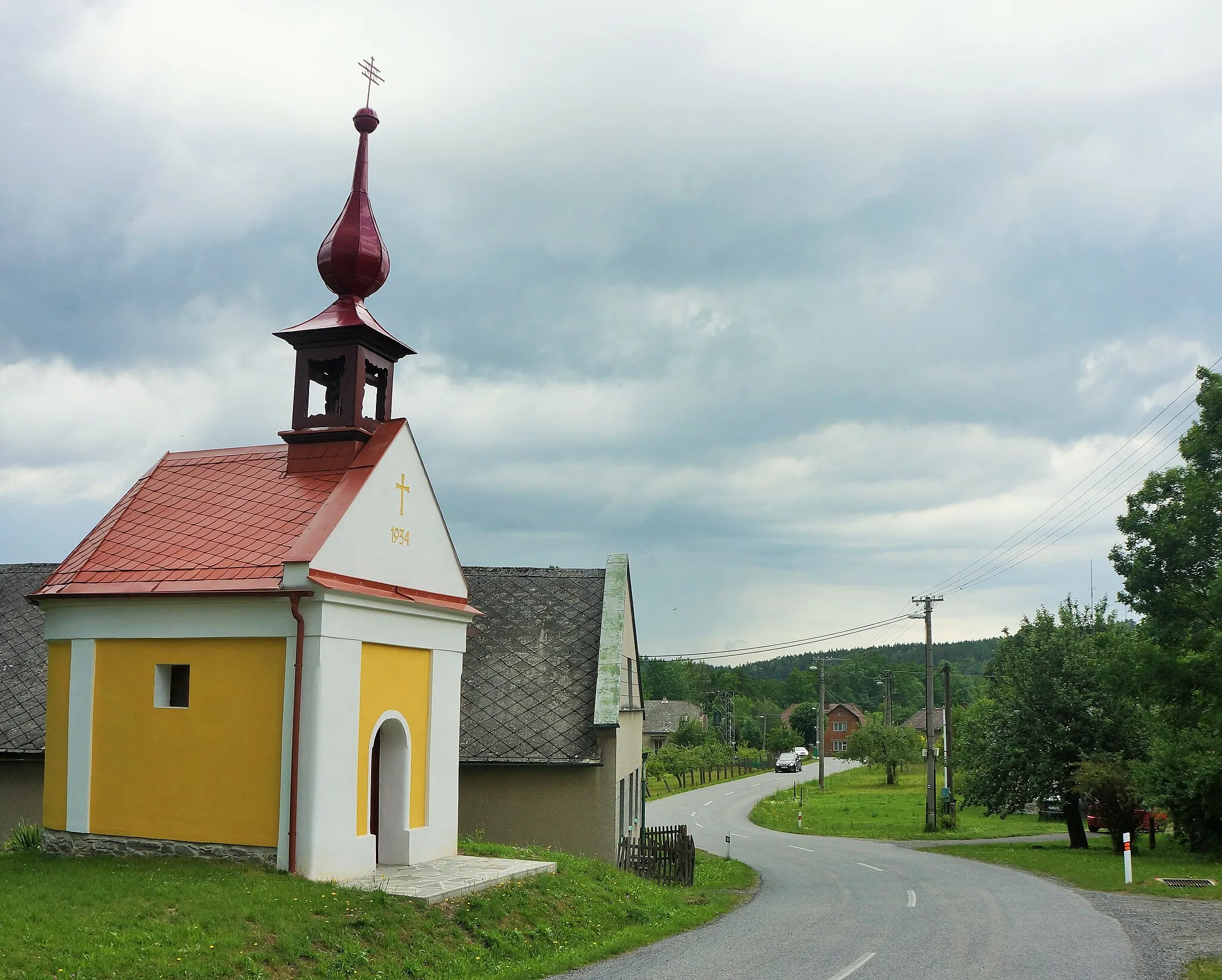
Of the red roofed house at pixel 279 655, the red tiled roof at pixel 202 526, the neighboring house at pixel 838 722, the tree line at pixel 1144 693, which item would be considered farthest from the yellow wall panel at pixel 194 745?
the neighboring house at pixel 838 722

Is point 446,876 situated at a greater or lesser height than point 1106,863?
greater

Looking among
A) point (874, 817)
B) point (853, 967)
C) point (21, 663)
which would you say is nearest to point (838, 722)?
point (874, 817)

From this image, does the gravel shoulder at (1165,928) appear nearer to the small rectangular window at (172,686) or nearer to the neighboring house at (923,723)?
the small rectangular window at (172,686)

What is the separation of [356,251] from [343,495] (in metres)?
4.52

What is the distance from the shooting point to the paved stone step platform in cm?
1271

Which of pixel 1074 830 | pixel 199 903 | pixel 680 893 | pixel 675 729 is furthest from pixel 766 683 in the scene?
pixel 199 903

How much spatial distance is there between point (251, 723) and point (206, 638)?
1.29m

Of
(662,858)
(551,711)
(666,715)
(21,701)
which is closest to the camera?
(21,701)

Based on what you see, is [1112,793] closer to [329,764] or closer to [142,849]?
[329,764]

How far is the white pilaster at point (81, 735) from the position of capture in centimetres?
1346

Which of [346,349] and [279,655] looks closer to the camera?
[279,655]

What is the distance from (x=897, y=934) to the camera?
46.2 feet

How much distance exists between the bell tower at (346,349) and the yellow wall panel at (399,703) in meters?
3.16

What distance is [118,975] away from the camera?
8859 mm
